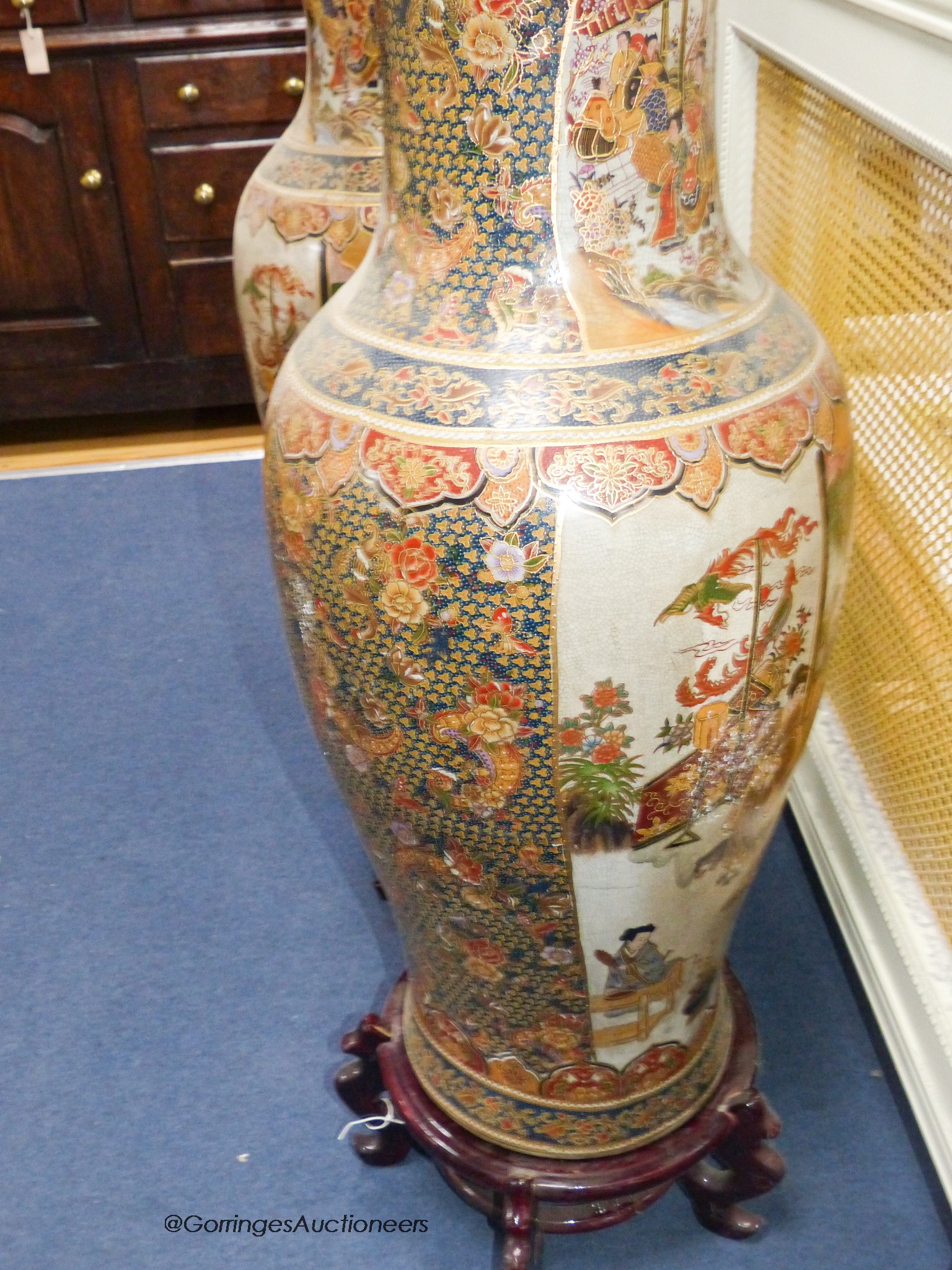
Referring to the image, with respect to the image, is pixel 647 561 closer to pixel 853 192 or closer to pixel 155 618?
pixel 853 192

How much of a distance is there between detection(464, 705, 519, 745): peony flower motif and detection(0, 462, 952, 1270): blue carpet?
2.04ft

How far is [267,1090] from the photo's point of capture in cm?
138

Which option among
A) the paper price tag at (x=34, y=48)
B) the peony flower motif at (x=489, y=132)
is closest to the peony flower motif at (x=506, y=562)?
the peony flower motif at (x=489, y=132)

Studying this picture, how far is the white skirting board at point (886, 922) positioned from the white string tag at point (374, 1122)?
1.76 ft

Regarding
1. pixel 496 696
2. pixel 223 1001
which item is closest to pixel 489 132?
pixel 496 696

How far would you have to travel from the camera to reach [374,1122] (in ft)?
4.40

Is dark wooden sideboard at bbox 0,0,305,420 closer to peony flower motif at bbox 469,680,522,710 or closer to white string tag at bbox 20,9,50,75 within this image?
white string tag at bbox 20,9,50,75

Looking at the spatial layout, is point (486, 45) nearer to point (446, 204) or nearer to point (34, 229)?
point (446, 204)

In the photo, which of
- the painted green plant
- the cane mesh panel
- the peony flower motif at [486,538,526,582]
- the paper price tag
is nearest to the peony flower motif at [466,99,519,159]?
the peony flower motif at [486,538,526,582]

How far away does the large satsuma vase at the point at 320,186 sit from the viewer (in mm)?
1366

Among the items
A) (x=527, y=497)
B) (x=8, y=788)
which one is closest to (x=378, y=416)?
(x=527, y=497)

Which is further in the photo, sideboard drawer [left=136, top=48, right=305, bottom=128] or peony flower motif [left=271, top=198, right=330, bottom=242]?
sideboard drawer [left=136, top=48, right=305, bottom=128]

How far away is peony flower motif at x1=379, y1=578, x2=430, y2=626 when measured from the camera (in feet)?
2.82

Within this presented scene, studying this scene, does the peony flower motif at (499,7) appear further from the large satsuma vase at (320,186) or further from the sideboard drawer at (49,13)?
the sideboard drawer at (49,13)
